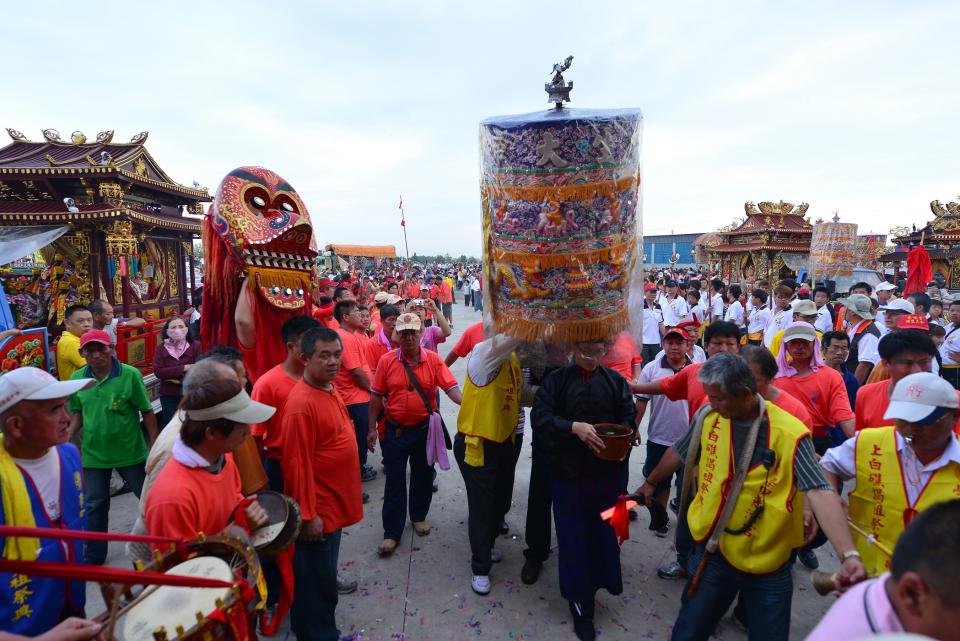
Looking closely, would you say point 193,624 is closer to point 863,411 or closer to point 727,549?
point 727,549

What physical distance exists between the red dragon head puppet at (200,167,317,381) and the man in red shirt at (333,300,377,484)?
0.99 meters

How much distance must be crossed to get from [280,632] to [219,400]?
206 centimetres

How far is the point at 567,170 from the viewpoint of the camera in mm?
2492

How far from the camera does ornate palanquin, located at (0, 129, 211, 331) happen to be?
920 cm

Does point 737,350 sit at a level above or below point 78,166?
below

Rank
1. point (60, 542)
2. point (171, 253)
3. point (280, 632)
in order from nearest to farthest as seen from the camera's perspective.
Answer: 1. point (60, 542)
2. point (280, 632)
3. point (171, 253)

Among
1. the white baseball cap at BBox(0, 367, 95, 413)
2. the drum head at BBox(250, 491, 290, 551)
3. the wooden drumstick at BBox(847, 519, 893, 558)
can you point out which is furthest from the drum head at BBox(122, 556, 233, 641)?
the wooden drumstick at BBox(847, 519, 893, 558)

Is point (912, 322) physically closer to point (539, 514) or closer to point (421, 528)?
point (539, 514)

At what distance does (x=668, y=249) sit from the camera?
4806 centimetres

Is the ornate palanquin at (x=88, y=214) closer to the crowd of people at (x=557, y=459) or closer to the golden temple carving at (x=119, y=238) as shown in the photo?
the golden temple carving at (x=119, y=238)

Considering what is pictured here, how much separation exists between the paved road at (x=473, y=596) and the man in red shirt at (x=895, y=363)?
1.35 m

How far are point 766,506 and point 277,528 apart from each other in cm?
219

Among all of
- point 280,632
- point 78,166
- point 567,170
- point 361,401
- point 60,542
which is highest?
point 78,166

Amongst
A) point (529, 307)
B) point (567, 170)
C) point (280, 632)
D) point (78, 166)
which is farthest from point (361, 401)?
point (78, 166)
